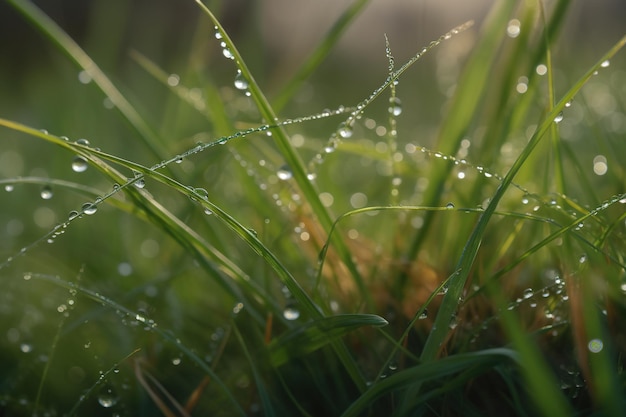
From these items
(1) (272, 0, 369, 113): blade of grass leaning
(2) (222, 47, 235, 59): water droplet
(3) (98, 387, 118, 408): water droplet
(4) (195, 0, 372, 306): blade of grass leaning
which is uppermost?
(1) (272, 0, 369, 113): blade of grass leaning

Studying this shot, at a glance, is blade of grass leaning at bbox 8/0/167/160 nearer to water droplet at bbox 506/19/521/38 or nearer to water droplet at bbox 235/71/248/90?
water droplet at bbox 235/71/248/90

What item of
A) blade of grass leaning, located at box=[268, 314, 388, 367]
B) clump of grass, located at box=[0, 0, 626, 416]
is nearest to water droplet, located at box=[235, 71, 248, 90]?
clump of grass, located at box=[0, 0, 626, 416]

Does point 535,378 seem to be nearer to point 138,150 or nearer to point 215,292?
point 215,292

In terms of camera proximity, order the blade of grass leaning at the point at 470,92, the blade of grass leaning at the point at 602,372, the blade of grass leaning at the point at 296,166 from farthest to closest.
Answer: the blade of grass leaning at the point at 470,92 → the blade of grass leaning at the point at 296,166 → the blade of grass leaning at the point at 602,372

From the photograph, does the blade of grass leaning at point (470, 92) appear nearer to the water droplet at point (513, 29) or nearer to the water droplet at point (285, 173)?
the water droplet at point (513, 29)

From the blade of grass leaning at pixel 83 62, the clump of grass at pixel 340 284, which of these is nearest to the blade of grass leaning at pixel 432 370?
the clump of grass at pixel 340 284

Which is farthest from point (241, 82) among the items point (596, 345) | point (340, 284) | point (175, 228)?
point (596, 345)

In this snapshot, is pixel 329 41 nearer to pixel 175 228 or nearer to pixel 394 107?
pixel 394 107

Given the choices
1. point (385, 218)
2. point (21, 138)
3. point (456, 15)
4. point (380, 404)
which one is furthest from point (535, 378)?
point (456, 15)
